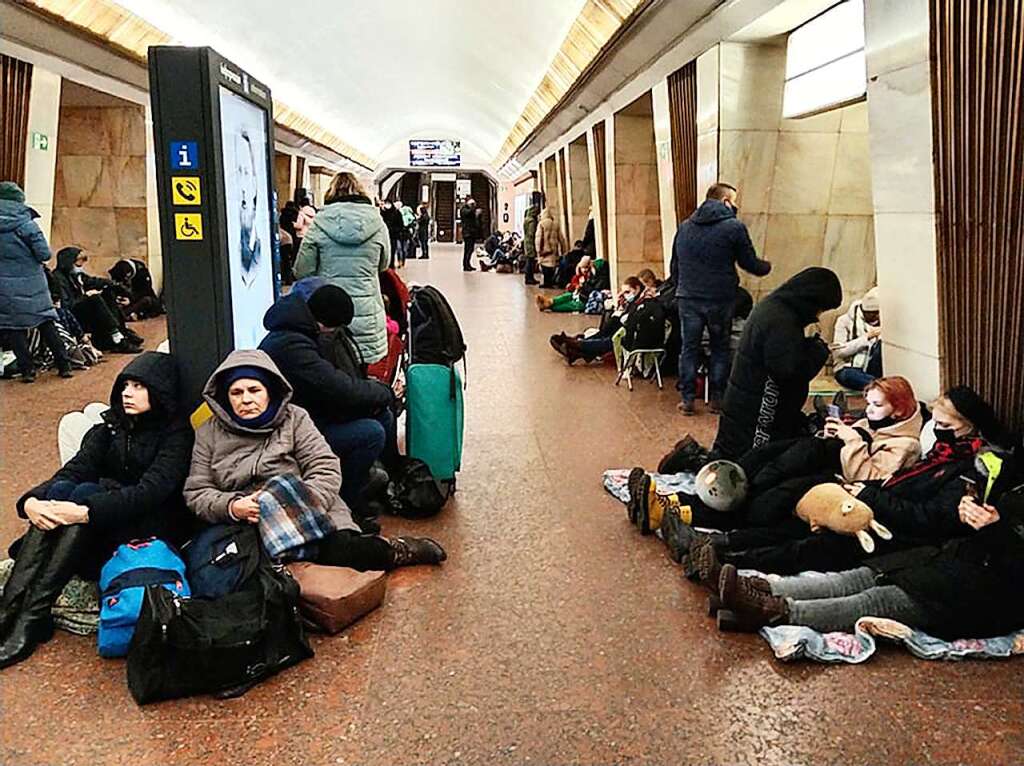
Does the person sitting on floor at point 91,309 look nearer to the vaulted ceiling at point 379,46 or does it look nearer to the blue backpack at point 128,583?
the vaulted ceiling at point 379,46

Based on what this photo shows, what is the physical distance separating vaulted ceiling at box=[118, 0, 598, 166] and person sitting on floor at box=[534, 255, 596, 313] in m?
3.35

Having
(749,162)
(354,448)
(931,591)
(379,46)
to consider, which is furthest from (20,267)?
(379,46)

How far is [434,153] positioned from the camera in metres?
41.3

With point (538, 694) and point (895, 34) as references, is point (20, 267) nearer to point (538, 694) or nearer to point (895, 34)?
point (538, 694)

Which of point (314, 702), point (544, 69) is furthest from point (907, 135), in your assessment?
point (544, 69)

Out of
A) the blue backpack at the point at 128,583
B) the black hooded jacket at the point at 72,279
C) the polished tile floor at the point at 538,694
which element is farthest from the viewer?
the black hooded jacket at the point at 72,279

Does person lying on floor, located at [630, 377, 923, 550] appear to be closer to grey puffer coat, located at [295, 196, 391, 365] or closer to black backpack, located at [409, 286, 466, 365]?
black backpack, located at [409, 286, 466, 365]

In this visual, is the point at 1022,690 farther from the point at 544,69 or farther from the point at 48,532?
the point at 544,69

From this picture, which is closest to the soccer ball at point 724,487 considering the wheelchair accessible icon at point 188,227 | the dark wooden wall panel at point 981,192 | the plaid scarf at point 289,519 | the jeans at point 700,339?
the dark wooden wall panel at point 981,192

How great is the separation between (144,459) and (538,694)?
186 cm

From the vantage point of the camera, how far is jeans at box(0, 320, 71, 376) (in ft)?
27.0

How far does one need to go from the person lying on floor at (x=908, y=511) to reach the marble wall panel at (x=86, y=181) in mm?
11656

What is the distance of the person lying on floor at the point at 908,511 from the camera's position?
3.70 meters

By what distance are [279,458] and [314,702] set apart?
1092 mm
